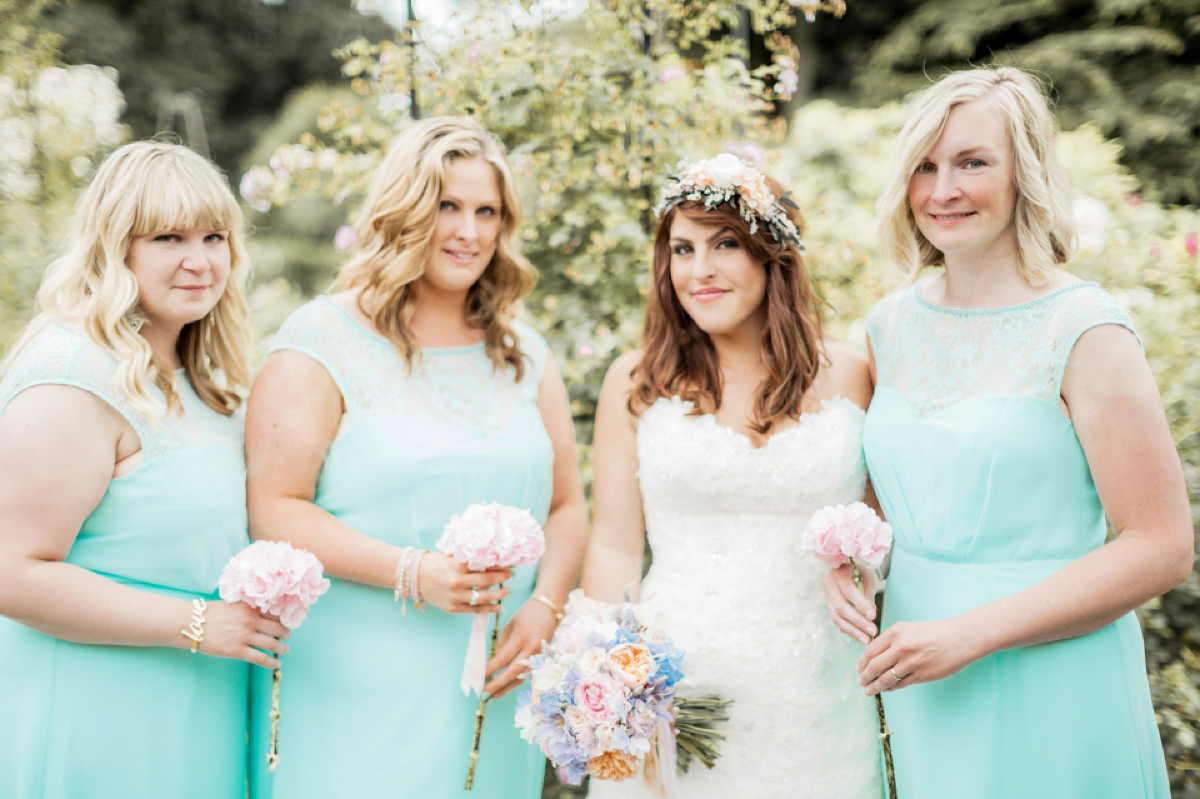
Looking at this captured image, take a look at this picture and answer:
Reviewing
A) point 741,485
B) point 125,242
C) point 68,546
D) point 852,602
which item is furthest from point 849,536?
point 125,242

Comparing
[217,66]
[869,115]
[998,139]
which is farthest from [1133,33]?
[217,66]

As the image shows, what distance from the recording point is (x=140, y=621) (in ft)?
8.62

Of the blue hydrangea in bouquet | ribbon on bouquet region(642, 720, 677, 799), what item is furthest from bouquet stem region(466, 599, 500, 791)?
ribbon on bouquet region(642, 720, 677, 799)

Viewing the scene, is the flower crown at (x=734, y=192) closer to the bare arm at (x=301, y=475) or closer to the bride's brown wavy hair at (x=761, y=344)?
the bride's brown wavy hair at (x=761, y=344)

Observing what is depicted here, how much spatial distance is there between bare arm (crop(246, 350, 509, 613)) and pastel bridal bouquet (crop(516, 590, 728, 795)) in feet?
1.07

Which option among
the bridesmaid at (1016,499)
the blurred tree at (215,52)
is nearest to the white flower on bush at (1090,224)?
the bridesmaid at (1016,499)

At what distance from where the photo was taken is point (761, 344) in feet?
11.5

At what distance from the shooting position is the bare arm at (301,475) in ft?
9.78

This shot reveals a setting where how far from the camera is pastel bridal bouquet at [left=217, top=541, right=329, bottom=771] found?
2.59 m

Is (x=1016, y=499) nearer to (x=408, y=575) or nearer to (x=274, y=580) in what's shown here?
(x=408, y=575)

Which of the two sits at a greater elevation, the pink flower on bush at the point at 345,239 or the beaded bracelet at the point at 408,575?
the pink flower on bush at the point at 345,239

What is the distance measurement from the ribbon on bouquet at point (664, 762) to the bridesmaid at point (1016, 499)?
0.67 meters

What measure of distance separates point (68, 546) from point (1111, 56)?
1124cm

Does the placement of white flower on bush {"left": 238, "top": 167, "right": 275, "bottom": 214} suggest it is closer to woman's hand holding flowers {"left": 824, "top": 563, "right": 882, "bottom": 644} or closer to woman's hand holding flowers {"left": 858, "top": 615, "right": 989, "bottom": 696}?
woman's hand holding flowers {"left": 824, "top": 563, "right": 882, "bottom": 644}
